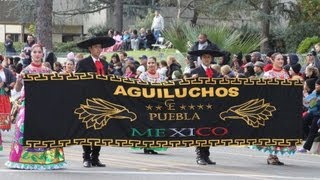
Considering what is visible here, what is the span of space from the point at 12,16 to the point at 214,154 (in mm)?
39665

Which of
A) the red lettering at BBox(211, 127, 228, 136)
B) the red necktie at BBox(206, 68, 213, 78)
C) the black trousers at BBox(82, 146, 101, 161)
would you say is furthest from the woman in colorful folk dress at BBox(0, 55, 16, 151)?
the red lettering at BBox(211, 127, 228, 136)

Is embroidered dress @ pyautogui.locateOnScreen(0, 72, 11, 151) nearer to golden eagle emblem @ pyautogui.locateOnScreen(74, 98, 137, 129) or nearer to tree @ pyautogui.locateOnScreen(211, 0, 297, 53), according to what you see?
golden eagle emblem @ pyautogui.locateOnScreen(74, 98, 137, 129)

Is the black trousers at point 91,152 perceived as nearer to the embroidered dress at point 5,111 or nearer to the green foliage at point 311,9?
the embroidered dress at point 5,111

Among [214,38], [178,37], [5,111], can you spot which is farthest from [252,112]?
[178,37]

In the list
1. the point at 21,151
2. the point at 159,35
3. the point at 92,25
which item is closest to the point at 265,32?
the point at 159,35

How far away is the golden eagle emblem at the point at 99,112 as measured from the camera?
45.1ft

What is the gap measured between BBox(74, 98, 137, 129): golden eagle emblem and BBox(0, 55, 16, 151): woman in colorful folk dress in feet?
17.2

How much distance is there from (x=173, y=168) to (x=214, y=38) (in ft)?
47.9

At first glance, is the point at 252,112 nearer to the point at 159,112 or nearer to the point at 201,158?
the point at 201,158

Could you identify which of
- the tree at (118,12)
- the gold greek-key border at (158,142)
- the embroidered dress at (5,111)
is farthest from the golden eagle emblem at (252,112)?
the tree at (118,12)

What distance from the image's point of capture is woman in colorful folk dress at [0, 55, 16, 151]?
1897cm

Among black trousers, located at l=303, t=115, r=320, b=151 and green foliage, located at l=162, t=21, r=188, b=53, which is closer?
black trousers, located at l=303, t=115, r=320, b=151

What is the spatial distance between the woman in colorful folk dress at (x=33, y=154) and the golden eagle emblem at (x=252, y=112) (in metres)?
2.72

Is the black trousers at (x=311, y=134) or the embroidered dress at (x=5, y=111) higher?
the embroidered dress at (x=5, y=111)
